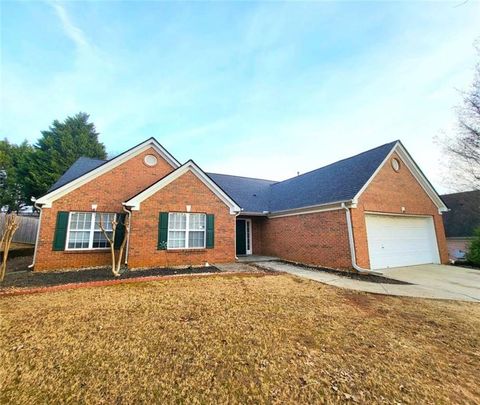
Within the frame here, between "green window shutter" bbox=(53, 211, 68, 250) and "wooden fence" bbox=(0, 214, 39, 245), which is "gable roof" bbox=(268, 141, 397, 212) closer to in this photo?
"green window shutter" bbox=(53, 211, 68, 250)

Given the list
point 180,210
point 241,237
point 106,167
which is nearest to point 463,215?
point 241,237

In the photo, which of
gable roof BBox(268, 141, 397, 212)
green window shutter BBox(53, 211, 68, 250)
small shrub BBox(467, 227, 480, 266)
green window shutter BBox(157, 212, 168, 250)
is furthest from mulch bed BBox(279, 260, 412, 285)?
green window shutter BBox(53, 211, 68, 250)

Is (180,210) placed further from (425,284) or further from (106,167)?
(425,284)

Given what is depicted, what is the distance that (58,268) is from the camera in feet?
30.6

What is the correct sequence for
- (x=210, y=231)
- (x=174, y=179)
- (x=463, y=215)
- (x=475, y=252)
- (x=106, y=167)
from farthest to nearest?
(x=463, y=215) < (x=475, y=252) < (x=106, y=167) < (x=210, y=231) < (x=174, y=179)

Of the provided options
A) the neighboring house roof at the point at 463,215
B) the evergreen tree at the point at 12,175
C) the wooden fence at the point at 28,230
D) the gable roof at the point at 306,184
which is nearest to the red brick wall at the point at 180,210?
the gable roof at the point at 306,184

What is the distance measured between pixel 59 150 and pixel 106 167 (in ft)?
69.8

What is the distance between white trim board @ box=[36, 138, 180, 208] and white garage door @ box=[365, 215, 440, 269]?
11830 millimetres

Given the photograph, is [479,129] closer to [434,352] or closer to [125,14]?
[434,352]

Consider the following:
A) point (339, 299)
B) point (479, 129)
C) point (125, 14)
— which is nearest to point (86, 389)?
point (339, 299)

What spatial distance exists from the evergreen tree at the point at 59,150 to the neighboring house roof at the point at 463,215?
4295 cm

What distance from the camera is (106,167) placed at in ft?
36.5

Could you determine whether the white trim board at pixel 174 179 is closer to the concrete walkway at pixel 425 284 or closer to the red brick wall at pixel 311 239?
the red brick wall at pixel 311 239

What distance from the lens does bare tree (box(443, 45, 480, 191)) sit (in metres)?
14.8
